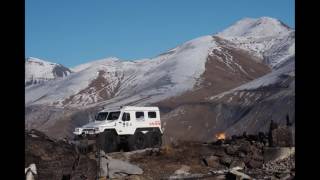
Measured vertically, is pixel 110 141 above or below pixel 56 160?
above

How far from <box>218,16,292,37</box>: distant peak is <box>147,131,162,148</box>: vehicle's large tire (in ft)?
475

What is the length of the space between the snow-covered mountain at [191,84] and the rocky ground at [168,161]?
110ft

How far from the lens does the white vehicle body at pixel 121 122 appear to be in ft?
83.7

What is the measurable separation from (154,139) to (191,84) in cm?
7973

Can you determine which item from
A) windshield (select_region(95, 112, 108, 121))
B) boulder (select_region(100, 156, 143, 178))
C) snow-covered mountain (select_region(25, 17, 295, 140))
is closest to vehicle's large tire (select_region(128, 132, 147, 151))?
windshield (select_region(95, 112, 108, 121))

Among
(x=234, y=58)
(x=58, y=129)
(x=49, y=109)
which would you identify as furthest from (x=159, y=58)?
(x=58, y=129)

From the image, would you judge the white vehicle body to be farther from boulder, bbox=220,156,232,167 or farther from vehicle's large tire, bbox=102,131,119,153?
boulder, bbox=220,156,232,167

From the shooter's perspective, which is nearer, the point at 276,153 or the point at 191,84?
the point at 276,153

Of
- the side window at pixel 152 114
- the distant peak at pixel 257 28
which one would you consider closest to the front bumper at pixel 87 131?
the side window at pixel 152 114

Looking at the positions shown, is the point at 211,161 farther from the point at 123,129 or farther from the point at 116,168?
the point at 116,168

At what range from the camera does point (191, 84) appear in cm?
10688

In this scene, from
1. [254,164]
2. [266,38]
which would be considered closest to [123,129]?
[254,164]
